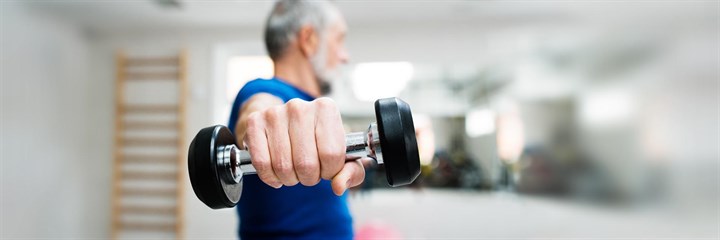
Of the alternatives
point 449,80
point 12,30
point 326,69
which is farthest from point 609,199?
point 449,80

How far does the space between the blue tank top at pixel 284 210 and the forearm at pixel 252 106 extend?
0.03m

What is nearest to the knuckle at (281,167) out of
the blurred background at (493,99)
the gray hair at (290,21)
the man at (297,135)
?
the man at (297,135)

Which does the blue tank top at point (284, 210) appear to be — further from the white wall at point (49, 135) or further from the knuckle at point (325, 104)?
the white wall at point (49, 135)

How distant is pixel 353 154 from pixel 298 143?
1.3 inches

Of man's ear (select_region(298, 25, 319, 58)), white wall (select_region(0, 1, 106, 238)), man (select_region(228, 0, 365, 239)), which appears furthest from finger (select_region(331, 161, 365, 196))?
white wall (select_region(0, 1, 106, 238))

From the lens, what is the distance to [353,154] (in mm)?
271

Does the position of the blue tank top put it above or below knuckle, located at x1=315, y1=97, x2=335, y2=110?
below

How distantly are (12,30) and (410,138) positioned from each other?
2.00m

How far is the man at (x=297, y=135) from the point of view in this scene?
260mm

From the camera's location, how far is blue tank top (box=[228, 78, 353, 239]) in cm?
50

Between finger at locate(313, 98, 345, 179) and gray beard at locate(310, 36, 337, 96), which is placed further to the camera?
gray beard at locate(310, 36, 337, 96)

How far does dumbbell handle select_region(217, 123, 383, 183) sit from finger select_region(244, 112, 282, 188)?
0.9 inches

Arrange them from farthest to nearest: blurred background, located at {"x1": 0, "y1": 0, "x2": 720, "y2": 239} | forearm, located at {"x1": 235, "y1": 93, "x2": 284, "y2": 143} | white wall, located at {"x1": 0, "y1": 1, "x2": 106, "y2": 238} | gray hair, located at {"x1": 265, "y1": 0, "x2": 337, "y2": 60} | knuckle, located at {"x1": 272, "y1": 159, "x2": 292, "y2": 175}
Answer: white wall, located at {"x1": 0, "y1": 1, "x2": 106, "y2": 238}, blurred background, located at {"x1": 0, "y1": 0, "x2": 720, "y2": 239}, gray hair, located at {"x1": 265, "y1": 0, "x2": 337, "y2": 60}, forearm, located at {"x1": 235, "y1": 93, "x2": 284, "y2": 143}, knuckle, located at {"x1": 272, "y1": 159, "x2": 292, "y2": 175}

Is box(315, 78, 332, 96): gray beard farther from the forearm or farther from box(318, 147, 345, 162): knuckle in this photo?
box(318, 147, 345, 162): knuckle
